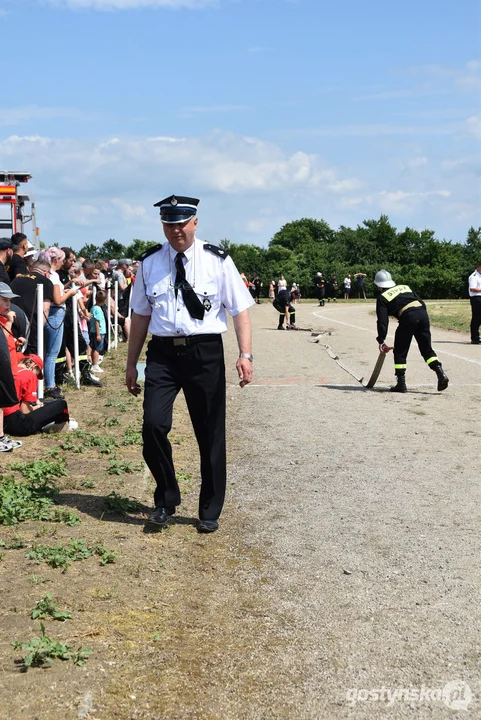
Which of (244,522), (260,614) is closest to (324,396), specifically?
(244,522)

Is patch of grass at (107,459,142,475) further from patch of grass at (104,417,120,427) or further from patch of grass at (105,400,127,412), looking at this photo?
patch of grass at (105,400,127,412)

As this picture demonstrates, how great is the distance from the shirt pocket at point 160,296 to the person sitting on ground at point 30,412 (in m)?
3.16

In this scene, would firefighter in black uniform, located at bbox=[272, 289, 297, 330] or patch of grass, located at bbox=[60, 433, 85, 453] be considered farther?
firefighter in black uniform, located at bbox=[272, 289, 297, 330]

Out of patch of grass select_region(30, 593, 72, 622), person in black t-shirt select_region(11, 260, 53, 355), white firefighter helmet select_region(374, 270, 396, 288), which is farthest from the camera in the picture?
white firefighter helmet select_region(374, 270, 396, 288)

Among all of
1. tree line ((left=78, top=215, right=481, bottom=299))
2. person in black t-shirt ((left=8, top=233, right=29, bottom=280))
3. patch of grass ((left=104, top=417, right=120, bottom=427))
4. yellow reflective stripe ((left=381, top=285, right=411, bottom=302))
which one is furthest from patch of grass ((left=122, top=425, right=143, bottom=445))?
tree line ((left=78, top=215, right=481, bottom=299))

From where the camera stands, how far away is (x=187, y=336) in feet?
19.2

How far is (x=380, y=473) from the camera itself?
7668 millimetres

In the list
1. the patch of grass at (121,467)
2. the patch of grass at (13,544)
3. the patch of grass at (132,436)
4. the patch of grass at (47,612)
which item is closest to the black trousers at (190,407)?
the patch of grass at (13,544)

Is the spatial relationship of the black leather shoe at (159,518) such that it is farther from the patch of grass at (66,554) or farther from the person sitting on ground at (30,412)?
the person sitting on ground at (30,412)

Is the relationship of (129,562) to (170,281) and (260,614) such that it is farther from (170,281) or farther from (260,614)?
(170,281)

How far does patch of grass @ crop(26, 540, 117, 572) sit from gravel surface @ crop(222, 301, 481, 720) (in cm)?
92

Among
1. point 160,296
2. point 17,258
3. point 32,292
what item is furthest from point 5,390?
point 17,258

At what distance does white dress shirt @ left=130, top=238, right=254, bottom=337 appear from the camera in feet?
19.2

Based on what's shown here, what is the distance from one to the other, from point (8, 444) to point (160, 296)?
10.2 ft
